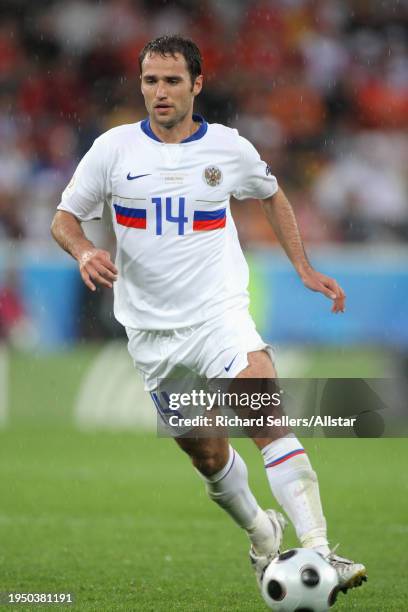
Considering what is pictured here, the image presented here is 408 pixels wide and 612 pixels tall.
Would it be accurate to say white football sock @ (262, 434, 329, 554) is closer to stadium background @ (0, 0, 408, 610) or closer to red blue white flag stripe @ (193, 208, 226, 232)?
stadium background @ (0, 0, 408, 610)

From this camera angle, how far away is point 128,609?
515 cm

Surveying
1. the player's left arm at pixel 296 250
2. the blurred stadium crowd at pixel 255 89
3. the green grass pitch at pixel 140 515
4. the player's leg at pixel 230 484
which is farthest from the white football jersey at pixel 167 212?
the blurred stadium crowd at pixel 255 89

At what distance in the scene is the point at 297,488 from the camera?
16.4 feet

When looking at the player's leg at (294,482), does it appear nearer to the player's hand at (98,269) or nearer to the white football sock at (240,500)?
the white football sock at (240,500)

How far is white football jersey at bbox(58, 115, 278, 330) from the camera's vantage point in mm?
5379

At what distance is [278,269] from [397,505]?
5.47 m

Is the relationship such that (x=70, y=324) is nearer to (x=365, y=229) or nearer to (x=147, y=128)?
(x=365, y=229)

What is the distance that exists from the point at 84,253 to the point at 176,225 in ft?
1.75

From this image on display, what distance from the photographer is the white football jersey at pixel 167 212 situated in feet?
17.6

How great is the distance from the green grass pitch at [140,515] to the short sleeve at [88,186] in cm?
176

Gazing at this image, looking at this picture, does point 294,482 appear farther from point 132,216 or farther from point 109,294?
point 109,294

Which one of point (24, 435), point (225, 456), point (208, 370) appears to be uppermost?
point (208, 370)

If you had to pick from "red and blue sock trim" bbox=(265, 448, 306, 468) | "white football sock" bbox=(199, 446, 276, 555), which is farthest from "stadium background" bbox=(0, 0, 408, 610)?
"red and blue sock trim" bbox=(265, 448, 306, 468)

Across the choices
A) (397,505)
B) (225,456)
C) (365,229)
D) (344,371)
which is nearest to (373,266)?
(365,229)
